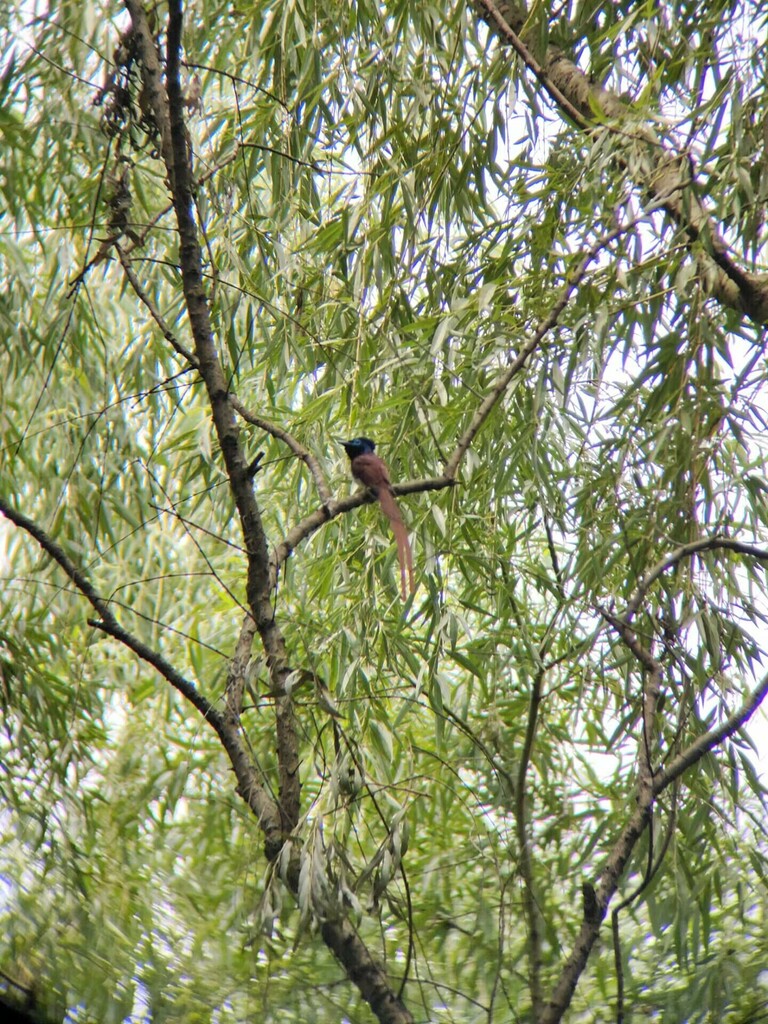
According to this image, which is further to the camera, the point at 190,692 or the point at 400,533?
the point at 400,533

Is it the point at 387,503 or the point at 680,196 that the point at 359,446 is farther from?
the point at 680,196

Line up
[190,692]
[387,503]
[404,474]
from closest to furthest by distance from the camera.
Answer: [190,692] < [387,503] < [404,474]

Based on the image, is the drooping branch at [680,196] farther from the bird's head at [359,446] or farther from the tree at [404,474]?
the bird's head at [359,446]

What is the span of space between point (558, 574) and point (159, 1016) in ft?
3.30

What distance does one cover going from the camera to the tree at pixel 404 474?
4.72 feet

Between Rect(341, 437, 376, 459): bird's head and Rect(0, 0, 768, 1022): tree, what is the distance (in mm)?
30

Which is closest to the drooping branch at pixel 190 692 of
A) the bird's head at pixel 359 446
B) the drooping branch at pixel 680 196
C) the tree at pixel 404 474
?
the tree at pixel 404 474

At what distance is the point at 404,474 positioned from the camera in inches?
80.6

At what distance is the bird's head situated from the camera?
2.04 meters

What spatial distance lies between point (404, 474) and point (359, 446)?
10cm

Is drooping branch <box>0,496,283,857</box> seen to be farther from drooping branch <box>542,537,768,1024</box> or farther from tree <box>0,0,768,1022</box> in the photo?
drooping branch <box>542,537,768,1024</box>

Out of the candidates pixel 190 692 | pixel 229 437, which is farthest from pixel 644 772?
pixel 229 437

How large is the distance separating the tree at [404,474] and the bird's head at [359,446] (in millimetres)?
30

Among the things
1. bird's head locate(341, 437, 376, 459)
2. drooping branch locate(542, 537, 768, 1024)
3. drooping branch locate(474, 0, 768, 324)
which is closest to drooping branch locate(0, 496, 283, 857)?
drooping branch locate(542, 537, 768, 1024)
